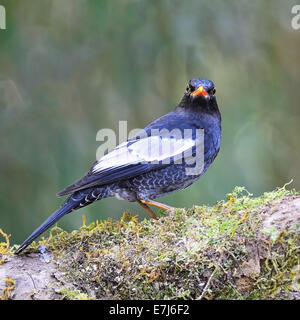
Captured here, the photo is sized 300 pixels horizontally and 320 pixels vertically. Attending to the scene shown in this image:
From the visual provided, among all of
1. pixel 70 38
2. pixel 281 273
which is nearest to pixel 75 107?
pixel 70 38

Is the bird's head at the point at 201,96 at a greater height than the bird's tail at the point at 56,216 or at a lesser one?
greater

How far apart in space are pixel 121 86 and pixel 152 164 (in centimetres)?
170

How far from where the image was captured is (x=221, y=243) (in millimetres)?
2734

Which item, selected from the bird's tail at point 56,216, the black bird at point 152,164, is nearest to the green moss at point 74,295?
the bird's tail at point 56,216

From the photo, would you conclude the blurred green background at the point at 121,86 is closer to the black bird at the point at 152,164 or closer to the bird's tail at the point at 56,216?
the black bird at the point at 152,164

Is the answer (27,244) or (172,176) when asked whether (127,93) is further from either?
(27,244)

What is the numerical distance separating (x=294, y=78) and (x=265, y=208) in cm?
321

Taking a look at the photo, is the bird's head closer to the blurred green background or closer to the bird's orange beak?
the bird's orange beak

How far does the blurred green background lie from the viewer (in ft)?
16.8

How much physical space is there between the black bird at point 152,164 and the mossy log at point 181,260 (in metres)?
0.68

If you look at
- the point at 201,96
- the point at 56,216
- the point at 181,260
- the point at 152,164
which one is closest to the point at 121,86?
the point at 201,96

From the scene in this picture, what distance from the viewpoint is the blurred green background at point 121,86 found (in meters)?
5.13

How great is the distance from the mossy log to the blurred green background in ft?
6.42

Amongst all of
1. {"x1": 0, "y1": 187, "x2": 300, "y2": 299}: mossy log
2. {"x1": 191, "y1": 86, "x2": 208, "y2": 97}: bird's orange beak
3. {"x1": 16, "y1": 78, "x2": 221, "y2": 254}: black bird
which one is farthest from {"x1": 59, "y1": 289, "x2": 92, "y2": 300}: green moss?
{"x1": 191, "y1": 86, "x2": 208, "y2": 97}: bird's orange beak
